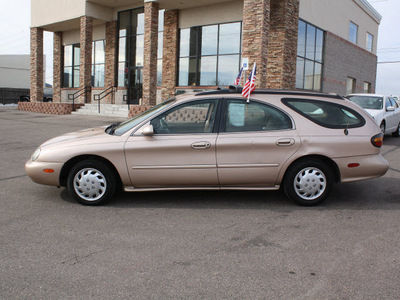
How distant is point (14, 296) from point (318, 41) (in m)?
23.1

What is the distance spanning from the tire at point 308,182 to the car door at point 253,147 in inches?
8.2

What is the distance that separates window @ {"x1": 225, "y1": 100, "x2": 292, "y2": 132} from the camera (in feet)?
17.7

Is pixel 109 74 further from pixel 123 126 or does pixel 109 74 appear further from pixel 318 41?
pixel 123 126

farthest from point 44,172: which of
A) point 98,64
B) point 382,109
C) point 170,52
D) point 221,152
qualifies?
point 98,64

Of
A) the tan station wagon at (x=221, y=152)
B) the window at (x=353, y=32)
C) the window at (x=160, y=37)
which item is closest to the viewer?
the tan station wagon at (x=221, y=152)

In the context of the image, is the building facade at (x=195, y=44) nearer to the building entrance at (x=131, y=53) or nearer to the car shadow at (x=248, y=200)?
the building entrance at (x=131, y=53)

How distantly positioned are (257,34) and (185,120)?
39.8 ft

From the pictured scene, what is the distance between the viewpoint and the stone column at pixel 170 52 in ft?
72.8

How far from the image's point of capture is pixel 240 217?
4.99 m

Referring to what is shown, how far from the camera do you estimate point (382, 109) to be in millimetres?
13344

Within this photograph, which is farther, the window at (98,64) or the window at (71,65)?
the window at (71,65)

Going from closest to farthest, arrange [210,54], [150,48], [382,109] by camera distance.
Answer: [382,109] < [150,48] < [210,54]

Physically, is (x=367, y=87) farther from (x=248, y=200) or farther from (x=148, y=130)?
(x=148, y=130)

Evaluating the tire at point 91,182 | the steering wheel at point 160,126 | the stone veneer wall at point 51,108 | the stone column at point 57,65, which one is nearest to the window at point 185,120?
the steering wheel at point 160,126
